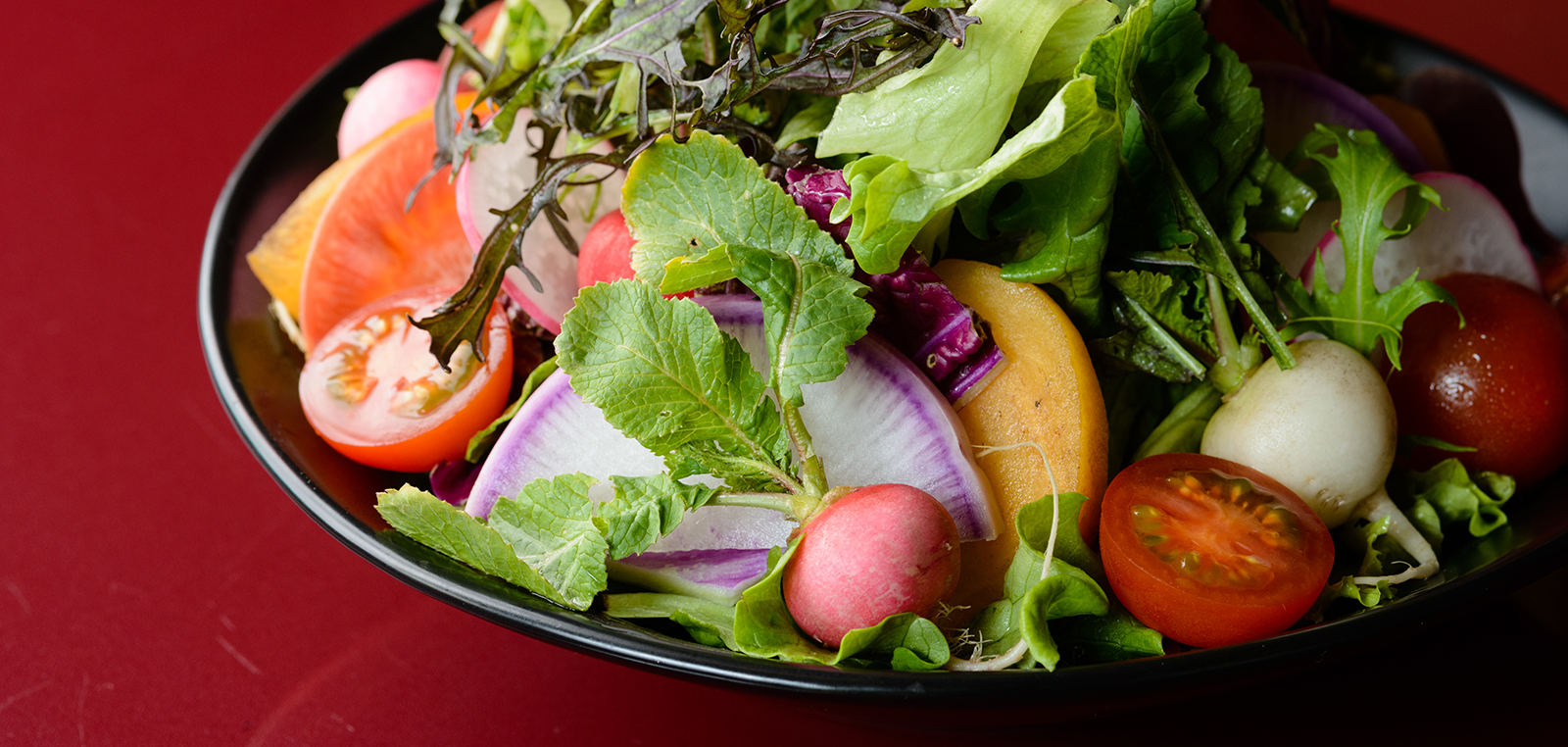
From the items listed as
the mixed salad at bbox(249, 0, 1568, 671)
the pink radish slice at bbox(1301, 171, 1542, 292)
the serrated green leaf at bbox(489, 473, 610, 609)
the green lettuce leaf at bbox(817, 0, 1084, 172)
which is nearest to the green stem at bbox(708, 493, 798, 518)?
the mixed salad at bbox(249, 0, 1568, 671)

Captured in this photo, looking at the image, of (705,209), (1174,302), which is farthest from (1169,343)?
(705,209)

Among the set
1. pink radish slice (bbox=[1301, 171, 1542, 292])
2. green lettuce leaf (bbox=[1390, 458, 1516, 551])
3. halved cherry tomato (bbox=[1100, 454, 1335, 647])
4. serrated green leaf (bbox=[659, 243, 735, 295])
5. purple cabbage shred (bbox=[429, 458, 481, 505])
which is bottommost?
green lettuce leaf (bbox=[1390, 458, 1516, 551])

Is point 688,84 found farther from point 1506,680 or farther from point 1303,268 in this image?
point 1506,680

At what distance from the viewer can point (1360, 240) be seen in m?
1.10

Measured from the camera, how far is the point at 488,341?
114cm

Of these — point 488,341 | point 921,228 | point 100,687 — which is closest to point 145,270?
point 100,687

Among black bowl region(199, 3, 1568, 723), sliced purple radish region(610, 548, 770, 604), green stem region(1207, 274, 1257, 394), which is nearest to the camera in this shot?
black bowl region(199, 3, 1568, 723)

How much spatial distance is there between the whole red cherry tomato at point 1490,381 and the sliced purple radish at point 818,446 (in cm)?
52

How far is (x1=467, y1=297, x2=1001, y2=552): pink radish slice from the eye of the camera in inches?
37.1

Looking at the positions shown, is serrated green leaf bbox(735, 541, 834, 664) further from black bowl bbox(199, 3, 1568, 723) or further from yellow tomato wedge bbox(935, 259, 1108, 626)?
yellow tomato wedge bbox(935, 259, 1108, 626)

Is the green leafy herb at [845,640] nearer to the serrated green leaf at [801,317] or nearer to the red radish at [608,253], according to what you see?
the serrated green leaf at [801,317]

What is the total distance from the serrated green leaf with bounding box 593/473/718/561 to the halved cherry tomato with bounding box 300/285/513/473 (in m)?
0.28

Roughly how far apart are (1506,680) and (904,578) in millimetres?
708

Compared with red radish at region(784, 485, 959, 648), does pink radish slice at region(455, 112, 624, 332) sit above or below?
above
